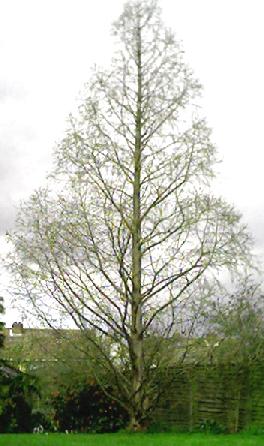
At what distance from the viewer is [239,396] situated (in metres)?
19.2

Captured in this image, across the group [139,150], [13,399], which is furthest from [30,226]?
[13,399]

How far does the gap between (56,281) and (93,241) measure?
4.10 feet

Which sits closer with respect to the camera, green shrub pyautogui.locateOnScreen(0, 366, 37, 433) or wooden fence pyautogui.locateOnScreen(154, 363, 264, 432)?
green shrub pyautogui.locateOnScreen(0, 366, 37, 433)

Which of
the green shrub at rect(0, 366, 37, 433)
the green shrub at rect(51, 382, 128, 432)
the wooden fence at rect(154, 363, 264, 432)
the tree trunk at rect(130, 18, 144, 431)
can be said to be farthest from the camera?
the green shrub at rect(51, 382, 128, 432)

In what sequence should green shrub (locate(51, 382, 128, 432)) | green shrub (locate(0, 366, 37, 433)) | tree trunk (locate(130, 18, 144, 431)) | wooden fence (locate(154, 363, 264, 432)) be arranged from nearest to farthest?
green shrub (locate(0, 366, 37, 433))
tree trunk (locate(130, 18, 144, 431))
wooden fence (locate(154, 363, 264, 432))
green shrub (locate(51, 382, 128, 432))

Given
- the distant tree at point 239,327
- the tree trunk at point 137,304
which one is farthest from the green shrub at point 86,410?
the distant tree at point 239,327

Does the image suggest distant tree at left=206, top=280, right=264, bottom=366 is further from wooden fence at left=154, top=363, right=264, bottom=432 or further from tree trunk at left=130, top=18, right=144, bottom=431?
tree trunk at left=130, top=18, right=144, bottom=431

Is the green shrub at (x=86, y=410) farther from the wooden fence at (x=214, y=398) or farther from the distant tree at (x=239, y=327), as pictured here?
the distant tree at (x=239, y=327)

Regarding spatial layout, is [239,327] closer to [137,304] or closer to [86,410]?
[137,304]

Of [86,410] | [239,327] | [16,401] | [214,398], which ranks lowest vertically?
[16,401]

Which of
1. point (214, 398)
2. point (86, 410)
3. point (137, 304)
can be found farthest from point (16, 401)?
point (86, 410)

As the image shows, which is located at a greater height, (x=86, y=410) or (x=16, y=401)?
(x=86, y=410)

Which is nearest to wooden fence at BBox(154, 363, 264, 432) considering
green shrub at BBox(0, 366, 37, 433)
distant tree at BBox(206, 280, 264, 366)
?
distant tree at BBox(206, 280, 264, 366)

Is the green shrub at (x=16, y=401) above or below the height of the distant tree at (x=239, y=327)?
below
